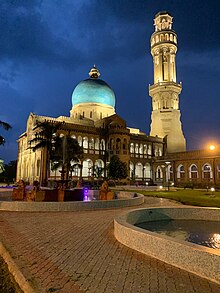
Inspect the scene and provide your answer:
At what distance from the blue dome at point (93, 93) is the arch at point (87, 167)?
17.2 m

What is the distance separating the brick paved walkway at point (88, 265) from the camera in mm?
4172

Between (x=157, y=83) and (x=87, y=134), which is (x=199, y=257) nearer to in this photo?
(x=87, y=134)

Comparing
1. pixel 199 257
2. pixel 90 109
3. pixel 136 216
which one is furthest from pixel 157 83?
pixel 199 257

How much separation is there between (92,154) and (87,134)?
451 centimetres

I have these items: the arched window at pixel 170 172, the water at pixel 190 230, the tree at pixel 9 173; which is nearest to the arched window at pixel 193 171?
the arched window at pixel 170 172

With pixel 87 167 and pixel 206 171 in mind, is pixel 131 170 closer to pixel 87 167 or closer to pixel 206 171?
pixel 87 167

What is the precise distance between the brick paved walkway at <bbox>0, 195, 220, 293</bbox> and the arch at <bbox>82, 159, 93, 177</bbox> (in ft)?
147

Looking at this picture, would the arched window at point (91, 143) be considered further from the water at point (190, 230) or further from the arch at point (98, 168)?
the water at point (190, 230)

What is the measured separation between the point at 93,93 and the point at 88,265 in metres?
60.0

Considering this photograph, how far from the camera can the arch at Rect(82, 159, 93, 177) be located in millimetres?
53438

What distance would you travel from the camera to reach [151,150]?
206ft

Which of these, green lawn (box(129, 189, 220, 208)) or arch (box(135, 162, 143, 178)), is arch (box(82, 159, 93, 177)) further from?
green lawn (box(129, 189, 220, 208))

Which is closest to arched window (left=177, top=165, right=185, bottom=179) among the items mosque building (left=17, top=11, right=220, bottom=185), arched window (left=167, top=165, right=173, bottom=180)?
mosque building (left=17, top=11, right=220, bottom=185)

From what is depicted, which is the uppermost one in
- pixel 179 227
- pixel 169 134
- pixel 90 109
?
→ pixel 90 109
